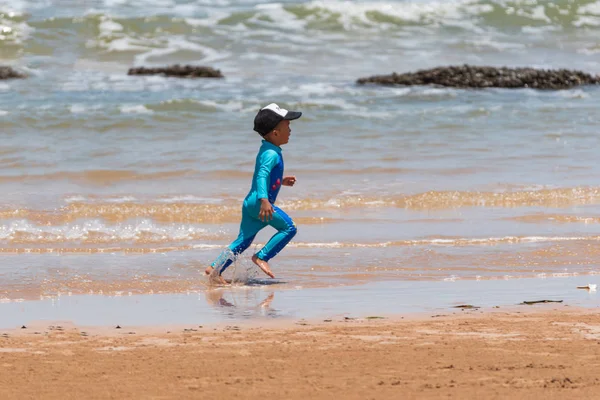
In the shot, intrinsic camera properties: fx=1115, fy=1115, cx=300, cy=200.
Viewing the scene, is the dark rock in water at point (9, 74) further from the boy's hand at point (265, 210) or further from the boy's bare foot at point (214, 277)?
the boy's hand at point (265, 210)

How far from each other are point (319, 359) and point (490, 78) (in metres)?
16.7

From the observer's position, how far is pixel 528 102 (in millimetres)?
18609

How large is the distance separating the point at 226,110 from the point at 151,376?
13.2 metres

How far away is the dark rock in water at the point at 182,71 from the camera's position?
71.8 ft

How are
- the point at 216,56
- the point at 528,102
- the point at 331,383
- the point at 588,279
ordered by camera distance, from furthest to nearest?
the point at 216,56 < the point at 528,102 < the point at 588,279 < the point at 331,383

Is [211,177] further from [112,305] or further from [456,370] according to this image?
[456,370]

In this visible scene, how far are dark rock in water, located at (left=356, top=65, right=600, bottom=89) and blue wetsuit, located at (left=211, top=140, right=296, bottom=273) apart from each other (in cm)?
1358

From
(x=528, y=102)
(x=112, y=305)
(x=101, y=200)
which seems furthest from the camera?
(x=528, y=102)

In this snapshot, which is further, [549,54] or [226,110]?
[549,54]

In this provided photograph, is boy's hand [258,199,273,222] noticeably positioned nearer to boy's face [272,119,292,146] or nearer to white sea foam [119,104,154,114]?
boy's face [272,119,292,146]

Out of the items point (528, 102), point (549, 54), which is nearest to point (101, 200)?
point (528, 102)

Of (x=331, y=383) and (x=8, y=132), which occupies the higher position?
(x=331, y=383)

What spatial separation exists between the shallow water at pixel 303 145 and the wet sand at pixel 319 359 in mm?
1717

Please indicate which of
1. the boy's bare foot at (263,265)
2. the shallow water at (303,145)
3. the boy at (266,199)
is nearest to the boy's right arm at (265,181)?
the boy at (266,199)
